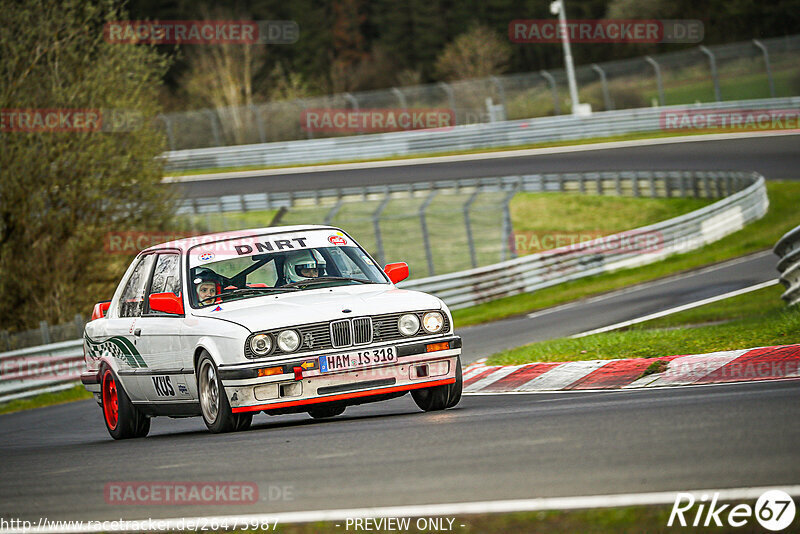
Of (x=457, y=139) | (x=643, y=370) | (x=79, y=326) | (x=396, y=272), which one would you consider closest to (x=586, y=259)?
(x=79, y=326)

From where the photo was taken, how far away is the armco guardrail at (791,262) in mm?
14328

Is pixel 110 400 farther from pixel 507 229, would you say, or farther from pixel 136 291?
pixel 507 229

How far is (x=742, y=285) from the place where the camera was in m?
21.0

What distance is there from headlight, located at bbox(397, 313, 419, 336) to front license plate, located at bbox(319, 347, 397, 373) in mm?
198

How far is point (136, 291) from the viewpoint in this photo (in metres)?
10.5

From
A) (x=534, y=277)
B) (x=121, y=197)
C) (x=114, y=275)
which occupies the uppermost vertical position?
(x=121, y=197)

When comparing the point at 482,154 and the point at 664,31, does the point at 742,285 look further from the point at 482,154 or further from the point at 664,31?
the point at 664,31

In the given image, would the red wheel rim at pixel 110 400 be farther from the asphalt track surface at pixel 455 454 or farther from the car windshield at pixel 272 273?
the car windshield at pixel 272 273

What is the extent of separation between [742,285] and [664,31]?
57.8 m

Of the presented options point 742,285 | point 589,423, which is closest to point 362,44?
point 742,285

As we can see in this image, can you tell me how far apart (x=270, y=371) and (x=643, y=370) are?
3381 millimetres

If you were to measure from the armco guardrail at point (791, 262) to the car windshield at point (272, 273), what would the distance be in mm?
6531

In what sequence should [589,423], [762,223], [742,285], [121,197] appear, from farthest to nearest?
[762,223], [121,197], [742,285], [589,423]

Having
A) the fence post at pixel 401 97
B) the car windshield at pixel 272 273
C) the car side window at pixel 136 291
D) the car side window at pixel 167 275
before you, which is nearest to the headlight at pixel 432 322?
the car windshield at pixel 272 273
